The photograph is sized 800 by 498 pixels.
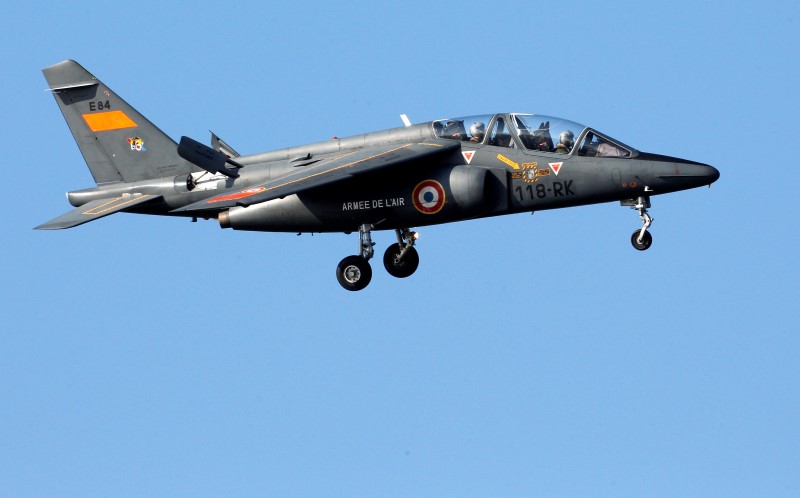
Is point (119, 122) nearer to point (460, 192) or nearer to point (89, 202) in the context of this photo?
point (89, 202)

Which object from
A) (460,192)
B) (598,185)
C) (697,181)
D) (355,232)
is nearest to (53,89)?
(355,232)

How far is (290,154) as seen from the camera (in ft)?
84.9

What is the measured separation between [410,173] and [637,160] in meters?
4.00

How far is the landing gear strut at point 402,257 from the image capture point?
25578 mm

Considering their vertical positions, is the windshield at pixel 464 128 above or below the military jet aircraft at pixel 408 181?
above

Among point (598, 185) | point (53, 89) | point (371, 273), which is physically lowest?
point (371, 273)

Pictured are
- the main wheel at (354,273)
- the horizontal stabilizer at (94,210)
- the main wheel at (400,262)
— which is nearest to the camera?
the main wheel at (354,273)

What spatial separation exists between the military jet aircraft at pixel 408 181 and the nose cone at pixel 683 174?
2cm

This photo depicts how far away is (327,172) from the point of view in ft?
78.0

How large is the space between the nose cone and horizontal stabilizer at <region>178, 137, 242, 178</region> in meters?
7.85

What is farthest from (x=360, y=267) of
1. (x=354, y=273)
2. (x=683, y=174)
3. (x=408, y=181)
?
(x=683, y=174)

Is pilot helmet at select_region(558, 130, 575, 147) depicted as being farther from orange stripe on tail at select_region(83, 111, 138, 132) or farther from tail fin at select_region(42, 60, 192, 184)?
orange stripe on tail at select_region(83, 111, 138, 132)

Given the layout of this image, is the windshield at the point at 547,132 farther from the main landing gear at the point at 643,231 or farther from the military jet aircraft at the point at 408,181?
the main landing gear at the point at 643,231

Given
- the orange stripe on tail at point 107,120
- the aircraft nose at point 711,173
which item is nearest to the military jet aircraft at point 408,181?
the aircraft nose at point 711,173
